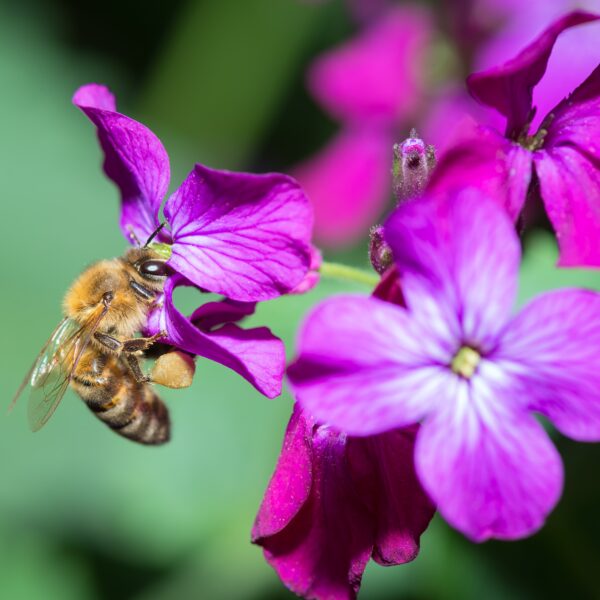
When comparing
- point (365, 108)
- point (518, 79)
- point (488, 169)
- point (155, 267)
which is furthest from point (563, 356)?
point (365, 108)

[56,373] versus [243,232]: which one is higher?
[243,232]

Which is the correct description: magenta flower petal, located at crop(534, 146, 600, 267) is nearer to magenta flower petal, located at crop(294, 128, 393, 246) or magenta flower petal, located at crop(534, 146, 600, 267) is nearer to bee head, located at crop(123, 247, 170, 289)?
bee head, located at crop(123, 247, 170, 289)

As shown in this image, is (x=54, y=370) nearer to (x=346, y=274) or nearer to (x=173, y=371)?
(x=173, y=371)

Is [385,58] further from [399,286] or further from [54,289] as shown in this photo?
[399,286]

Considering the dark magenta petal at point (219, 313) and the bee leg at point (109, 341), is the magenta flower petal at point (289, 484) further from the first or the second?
the bee leg at point (109, 341)

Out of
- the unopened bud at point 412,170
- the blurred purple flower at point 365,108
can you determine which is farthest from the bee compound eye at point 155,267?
the blurred purple flower at point 365,108

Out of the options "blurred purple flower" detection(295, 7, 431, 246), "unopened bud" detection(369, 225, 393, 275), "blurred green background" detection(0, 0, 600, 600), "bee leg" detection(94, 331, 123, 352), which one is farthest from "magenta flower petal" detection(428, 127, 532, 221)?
"blurred purple flower" detection(295, 7, 431, 246)

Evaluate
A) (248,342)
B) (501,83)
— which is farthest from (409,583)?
(501,83)
